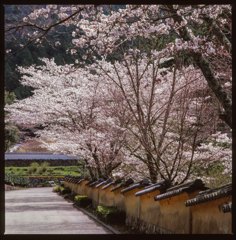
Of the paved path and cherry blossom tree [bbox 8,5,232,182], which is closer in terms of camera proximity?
cherry blossom tree [bbox 8,5,232,182]

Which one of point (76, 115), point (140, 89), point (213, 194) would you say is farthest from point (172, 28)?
point (76, 115)

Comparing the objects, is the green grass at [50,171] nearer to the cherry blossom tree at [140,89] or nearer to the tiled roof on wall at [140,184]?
the cherry blossom tree at [140,89]

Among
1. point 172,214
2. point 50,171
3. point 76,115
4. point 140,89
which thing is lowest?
point 172,214

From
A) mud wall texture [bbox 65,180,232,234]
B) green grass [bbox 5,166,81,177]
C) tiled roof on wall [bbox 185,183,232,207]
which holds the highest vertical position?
green grass [bbox 5,166,81,177]

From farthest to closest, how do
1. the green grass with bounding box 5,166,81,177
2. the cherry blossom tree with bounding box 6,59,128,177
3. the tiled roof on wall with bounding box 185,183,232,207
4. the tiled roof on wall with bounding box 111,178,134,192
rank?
Result: the green grass with bounding box 5,166,81,177, the cherry blossom tree with bounding box 6,59,128,177, the tiled roof on wall with bounding box 111,178,134,192, the tiled roof on wall with bounding box 185,183,232,207

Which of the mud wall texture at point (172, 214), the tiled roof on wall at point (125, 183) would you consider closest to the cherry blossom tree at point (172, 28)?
the mud wall texture at point (172, 214)

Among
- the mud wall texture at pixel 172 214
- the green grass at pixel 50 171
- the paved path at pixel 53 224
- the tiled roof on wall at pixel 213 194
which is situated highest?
the green grass at pixel 50 171

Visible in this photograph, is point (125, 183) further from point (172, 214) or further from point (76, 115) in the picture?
point (76, 115)

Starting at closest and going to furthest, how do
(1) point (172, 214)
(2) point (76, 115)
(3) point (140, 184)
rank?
1. (1) point (172, 214)
2. (3) point (140, 184)
3. (2) point (76, 115)

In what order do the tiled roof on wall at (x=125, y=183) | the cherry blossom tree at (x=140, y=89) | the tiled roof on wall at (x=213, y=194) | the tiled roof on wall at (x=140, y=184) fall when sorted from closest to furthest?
the tiled roof on wall at (x=213, y=194) < the cherry blossom tree at (x=140, y=89) < the tiled roof on wall at (x=140, y=184) < the tiled roof on wall at (x=125, y=183)

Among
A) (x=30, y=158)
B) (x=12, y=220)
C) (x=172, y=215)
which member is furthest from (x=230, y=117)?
(x=30, y=158)

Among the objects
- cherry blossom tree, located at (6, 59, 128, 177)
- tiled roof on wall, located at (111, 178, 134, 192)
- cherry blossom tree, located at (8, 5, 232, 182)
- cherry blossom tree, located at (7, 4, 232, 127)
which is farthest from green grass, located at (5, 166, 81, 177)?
cherry blossom tree, located at (7, 4, 232, 127)

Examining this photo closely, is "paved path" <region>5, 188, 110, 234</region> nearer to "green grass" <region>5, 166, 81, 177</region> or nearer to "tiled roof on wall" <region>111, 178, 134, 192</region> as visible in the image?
"tiled roof on wall" <region>111, 178, 134, 192</region>

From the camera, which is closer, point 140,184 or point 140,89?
point 140,184
